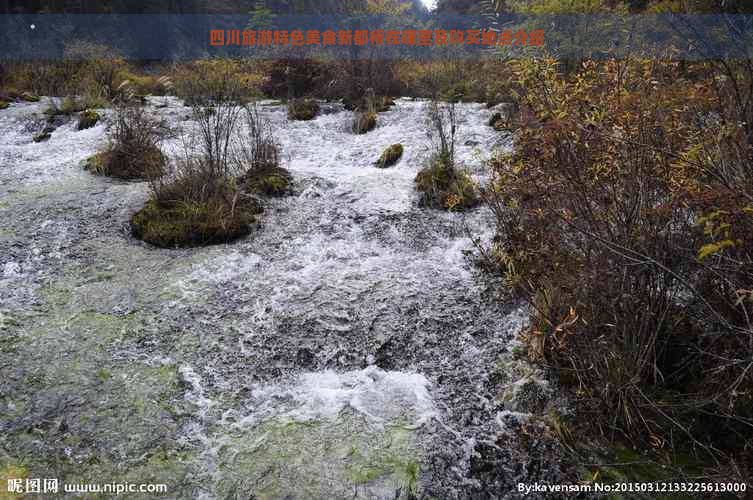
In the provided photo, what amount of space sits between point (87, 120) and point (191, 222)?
573 cm

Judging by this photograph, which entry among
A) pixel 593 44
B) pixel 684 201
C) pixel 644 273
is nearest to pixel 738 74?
pixel 684 201

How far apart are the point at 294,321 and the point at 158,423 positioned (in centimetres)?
124

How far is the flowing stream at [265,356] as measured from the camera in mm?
2293

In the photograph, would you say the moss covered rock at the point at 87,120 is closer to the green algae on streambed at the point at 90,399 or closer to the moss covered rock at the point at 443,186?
the green algae on streambed at the point at 90,399

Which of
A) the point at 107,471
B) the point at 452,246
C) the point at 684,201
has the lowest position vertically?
the point at 107,471

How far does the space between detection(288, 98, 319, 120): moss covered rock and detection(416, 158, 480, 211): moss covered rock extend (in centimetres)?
469

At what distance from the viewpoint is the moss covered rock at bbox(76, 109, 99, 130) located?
8523 millimetres

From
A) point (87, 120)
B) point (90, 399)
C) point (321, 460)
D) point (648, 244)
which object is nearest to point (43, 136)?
point (87, 120)

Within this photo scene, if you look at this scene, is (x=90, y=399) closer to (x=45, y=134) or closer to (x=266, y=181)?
(x=266, y=181)

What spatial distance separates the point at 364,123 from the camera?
29.1ft

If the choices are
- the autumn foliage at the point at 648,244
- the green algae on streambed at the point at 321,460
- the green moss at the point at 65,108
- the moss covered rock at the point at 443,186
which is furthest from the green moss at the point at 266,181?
the green moss at the point at 65,108

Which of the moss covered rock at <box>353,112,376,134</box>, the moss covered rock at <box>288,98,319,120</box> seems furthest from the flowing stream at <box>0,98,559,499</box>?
the moss covered rock at <box>288,98,319,120</box>

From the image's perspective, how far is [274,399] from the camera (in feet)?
9.09

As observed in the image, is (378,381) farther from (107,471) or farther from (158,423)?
(107,471)
